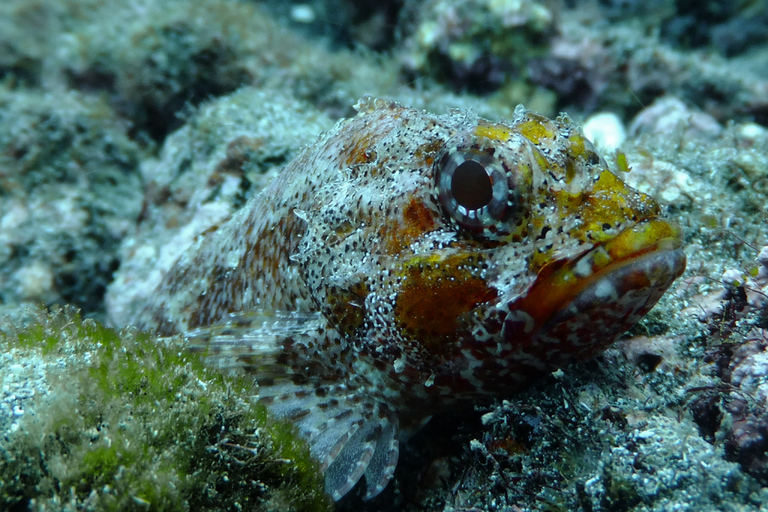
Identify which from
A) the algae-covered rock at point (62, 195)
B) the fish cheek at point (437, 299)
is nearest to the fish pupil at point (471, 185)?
the fish cheek at point (437, 299)

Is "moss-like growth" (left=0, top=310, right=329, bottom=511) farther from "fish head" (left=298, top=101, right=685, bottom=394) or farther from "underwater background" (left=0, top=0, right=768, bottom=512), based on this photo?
"fish head" (left=298, top=101, right=685, bottom=394)

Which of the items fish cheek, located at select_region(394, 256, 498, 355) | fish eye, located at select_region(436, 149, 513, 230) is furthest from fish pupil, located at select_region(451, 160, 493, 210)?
fish cheek, located at select_region(394, 256, 498, 355)

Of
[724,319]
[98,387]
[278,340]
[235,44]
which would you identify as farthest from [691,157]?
[235,44]

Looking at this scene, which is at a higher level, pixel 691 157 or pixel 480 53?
pixel 480 53

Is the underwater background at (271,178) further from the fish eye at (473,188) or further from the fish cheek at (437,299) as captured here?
the fish eye at (473,188)

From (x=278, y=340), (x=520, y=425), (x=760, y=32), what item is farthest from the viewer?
(x=760, y=32)

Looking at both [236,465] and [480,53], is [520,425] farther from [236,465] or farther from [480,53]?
[480,53]

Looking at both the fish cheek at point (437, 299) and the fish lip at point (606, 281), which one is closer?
the fish lip at point (606, 281)

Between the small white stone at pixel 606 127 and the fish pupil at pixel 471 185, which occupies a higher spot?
the small white stone at pixel 606 127
